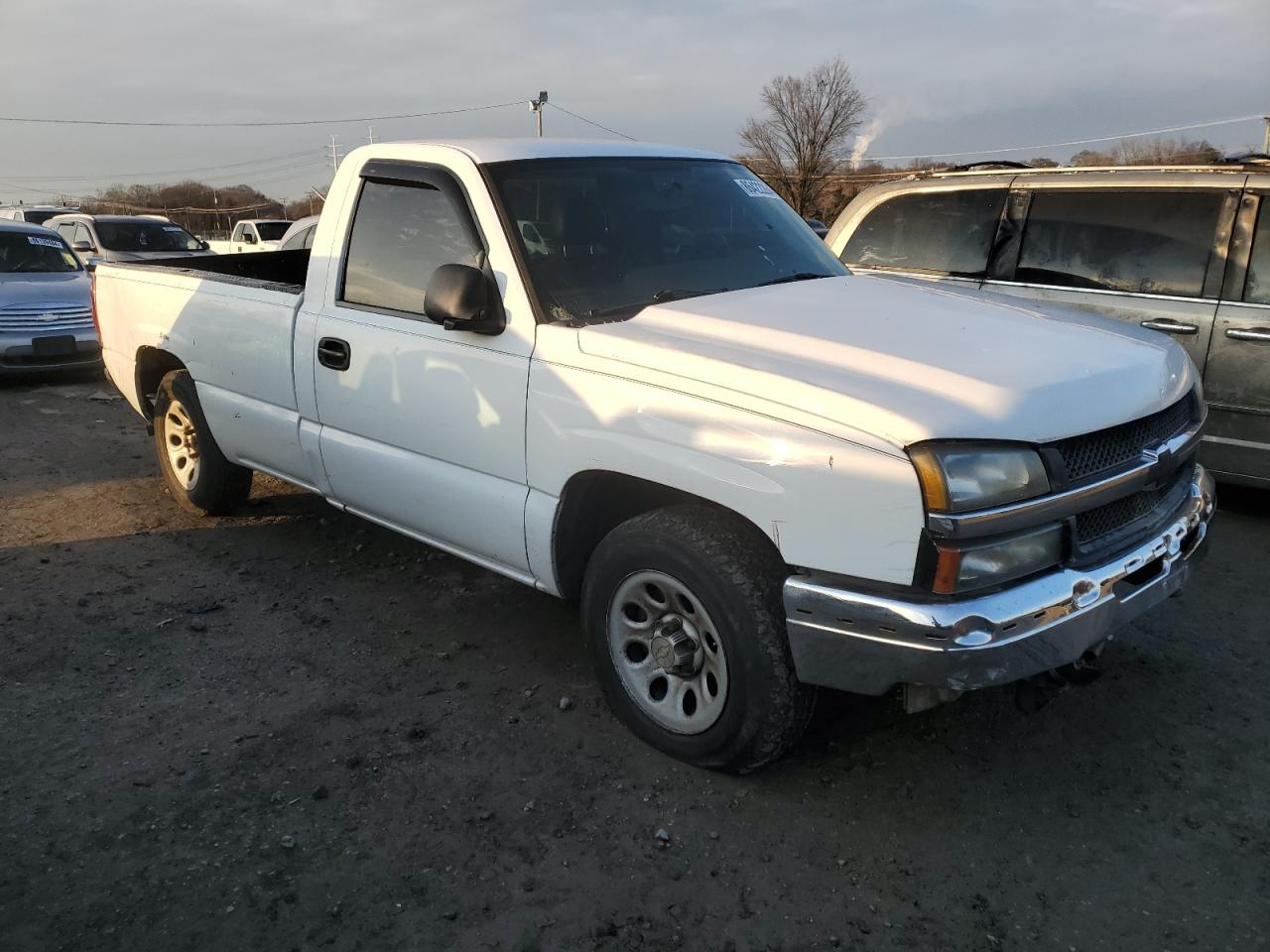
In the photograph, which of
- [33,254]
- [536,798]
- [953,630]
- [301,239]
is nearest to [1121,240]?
[953,630]

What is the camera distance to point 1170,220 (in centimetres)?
547

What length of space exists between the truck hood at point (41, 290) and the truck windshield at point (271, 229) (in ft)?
42.6

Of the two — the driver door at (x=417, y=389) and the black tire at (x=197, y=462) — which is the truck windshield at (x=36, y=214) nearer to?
the black tire at (x=197, y=462)

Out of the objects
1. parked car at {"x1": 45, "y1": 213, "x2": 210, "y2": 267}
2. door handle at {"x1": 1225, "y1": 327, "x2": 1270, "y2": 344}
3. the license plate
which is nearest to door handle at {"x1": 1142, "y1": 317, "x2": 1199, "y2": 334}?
door handle at {"x1": 1225, "y1": 327, "x2": 1270, "y2": 344}

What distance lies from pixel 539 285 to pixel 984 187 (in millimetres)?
3955

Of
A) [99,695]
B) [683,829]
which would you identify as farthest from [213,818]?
[683,829]

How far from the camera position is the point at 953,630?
2418mm

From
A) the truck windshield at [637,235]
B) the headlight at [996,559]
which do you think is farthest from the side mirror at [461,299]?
the headlight at [996,559]

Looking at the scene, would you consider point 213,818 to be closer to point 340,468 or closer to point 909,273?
point 340,468

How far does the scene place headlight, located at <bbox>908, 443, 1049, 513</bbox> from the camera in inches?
94.9

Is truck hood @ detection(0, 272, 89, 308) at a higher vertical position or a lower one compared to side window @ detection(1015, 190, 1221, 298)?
lower

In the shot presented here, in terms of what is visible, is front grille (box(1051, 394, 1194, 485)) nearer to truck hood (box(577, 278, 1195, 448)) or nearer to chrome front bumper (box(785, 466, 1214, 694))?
A: truck hood (box(577, 278, 1195, 448))

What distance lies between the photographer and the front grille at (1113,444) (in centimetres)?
266

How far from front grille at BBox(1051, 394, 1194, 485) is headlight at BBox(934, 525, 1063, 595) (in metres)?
0.19
